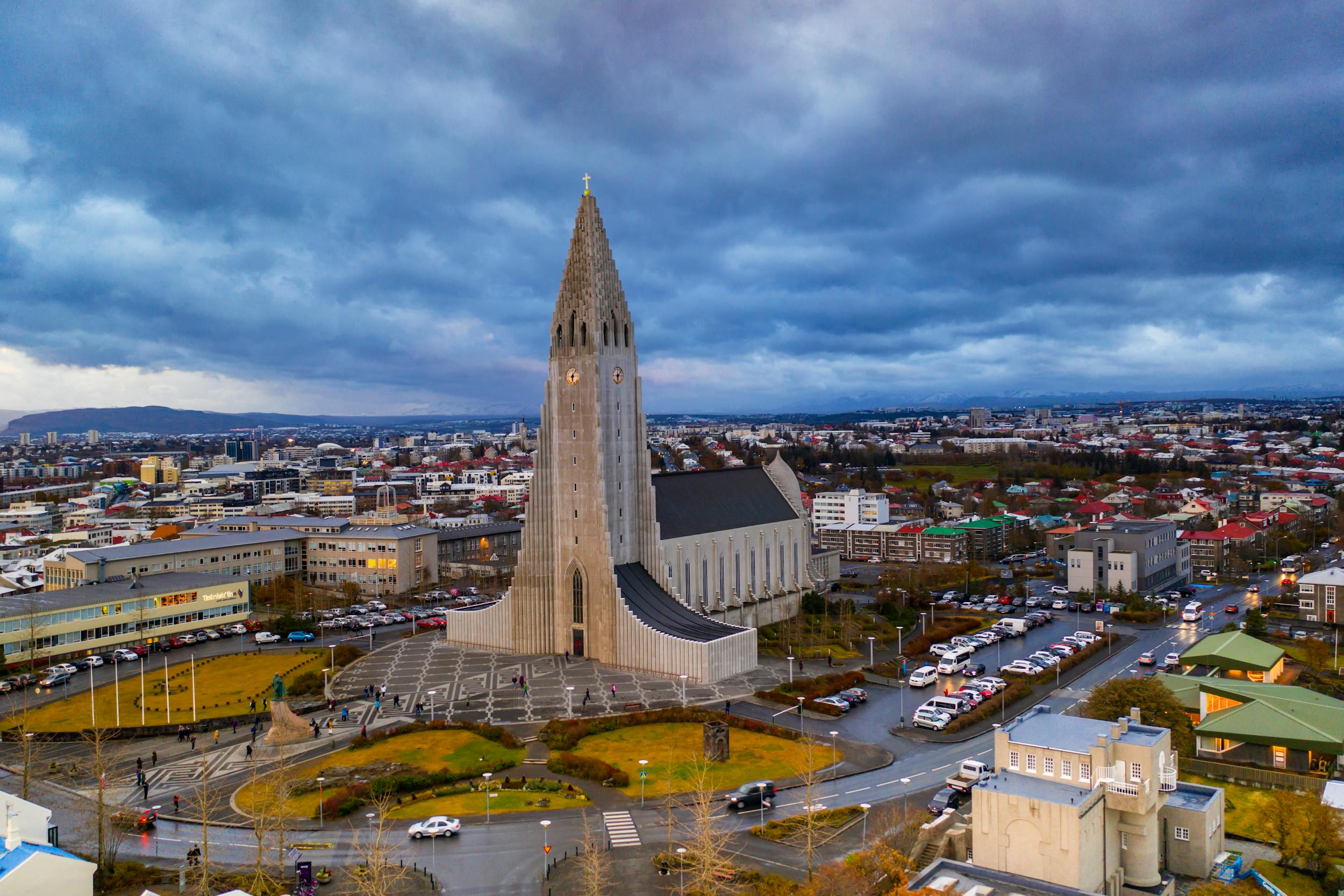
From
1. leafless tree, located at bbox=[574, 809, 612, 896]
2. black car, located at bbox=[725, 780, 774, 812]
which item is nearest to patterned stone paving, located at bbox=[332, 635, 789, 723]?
black car, located at bbox=[725, 780, 774, 812]

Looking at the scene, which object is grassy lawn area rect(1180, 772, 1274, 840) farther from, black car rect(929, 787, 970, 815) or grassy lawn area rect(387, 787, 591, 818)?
grassy lawn area rect(387, 787, 591, 818)

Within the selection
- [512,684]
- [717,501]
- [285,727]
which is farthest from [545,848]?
[717,501]

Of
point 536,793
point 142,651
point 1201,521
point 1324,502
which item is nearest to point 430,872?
point 536,793

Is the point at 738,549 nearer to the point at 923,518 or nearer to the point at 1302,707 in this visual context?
the point at 1302,707

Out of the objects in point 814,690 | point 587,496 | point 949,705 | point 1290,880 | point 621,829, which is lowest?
point 1290,880

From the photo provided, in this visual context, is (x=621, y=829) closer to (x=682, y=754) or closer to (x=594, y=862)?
(x=594, y=862)

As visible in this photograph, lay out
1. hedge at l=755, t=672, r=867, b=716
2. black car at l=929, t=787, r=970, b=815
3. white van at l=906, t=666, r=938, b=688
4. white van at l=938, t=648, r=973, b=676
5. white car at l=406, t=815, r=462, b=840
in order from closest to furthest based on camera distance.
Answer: white car at l=406, t=815, r=462, b=840, black car at l=929, t=787, r=970, b=815, hedge at l=755, t=672, r=867, b=716, white van at l=906, t=666, r=938, b=688, white van at l=938, t=648, r=973, b=676
